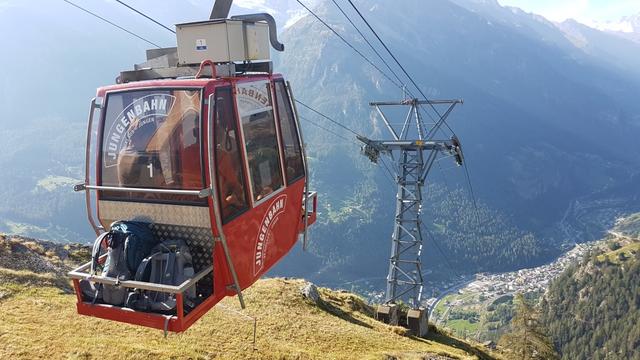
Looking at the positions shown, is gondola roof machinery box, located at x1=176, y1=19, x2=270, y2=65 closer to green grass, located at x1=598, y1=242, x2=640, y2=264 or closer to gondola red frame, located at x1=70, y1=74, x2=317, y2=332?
gondola red frame, located at x1=70, y1=74, x2=317, y2=332

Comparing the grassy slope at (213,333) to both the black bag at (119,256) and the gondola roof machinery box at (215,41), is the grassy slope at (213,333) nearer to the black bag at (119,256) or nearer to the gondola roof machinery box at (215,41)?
the black bag at (119,256)

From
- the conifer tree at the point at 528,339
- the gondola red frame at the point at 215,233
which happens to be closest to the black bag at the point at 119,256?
the gondola red frame at the point at 215,233

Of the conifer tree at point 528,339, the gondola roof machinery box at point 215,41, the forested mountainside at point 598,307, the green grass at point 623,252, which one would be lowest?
the forested mountainside at point 598,307

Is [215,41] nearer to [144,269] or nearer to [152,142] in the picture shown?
[152,142]

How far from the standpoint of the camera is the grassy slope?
11.5 meters

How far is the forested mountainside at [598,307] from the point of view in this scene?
415 feet

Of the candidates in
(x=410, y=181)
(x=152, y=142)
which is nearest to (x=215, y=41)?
(x=152, y=142)

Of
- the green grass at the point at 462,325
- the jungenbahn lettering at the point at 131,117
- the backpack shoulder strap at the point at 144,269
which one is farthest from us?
the green grass at the point at 462,325

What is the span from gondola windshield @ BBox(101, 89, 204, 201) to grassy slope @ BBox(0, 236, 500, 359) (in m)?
4.89

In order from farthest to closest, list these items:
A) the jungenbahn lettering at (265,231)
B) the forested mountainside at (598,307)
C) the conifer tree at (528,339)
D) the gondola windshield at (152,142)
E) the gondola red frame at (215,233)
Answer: the forested mountainside at (598,307) → the conifer tree at (528,339) → the jungenbahn lettering at (265,231) → the gondola windshield at (152,142) → the gondola red frame at (215,233)

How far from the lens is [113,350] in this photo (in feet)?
37.3

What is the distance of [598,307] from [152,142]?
161 metres

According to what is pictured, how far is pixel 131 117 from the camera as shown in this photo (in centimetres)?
849

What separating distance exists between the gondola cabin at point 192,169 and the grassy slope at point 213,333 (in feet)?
13.6
